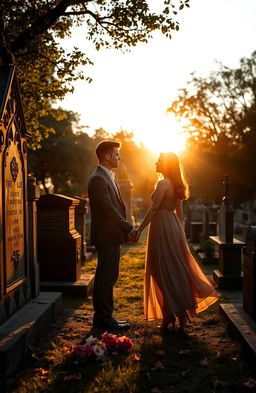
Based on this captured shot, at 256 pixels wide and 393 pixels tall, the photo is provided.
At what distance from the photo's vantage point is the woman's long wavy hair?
16.9 ft

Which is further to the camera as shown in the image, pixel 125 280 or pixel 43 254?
pixel 125 280

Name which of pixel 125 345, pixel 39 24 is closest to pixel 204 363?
pixel 125 345

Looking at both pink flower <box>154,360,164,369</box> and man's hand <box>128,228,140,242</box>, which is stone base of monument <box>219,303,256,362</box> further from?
man's hand <box>128,228,140,242</box>

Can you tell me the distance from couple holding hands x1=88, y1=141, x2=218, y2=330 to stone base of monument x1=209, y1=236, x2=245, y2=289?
2.90 m

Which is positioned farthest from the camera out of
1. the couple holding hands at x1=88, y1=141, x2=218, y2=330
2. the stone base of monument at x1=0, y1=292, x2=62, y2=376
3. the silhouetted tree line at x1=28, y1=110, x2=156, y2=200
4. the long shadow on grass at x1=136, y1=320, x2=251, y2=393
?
the silhouetted tree line at x1=28, y1=110, x2=156, y2=200

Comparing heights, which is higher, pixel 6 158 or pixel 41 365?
pixel 6 158

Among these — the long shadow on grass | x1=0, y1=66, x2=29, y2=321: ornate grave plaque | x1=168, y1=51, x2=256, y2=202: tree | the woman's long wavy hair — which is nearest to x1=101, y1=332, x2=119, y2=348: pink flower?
the long shadow on grass

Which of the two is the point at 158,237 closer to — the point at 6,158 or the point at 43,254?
the point at 6,158

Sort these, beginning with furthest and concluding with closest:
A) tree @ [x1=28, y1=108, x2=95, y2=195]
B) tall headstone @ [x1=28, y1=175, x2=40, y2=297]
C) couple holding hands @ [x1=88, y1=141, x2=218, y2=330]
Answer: tree @ [x1=28, y1=108, x2=95, y2=195] → tall headstone @ [x1=28, y1=175, x2=40, y2=297] → couple holding hands @ [x1=88, y1=141, x2=218, y2=330]

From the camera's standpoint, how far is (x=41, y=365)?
403 centimetres

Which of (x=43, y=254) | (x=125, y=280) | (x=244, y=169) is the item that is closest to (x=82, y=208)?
(x=125, y=280)

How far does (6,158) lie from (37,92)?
8030 mm

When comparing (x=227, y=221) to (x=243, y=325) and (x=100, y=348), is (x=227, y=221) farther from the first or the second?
(x=100, y=348)

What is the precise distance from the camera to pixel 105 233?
201 inches
